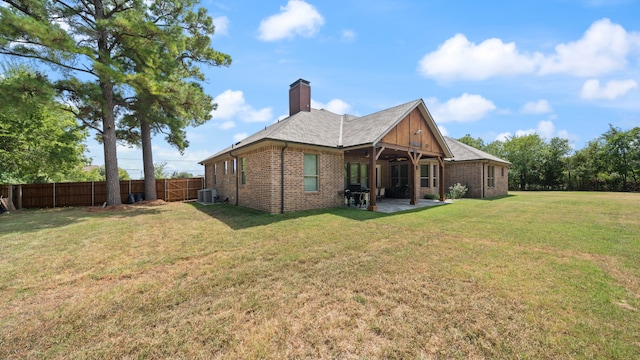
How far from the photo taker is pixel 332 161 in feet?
36.9

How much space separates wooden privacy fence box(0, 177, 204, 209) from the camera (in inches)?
537

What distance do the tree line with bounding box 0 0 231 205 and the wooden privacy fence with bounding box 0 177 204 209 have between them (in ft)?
4.48

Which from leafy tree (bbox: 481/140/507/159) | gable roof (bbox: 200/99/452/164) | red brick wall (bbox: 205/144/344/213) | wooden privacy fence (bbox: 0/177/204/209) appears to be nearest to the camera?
red brick wall (bbox: 205/144/344/213)

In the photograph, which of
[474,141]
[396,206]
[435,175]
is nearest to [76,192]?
[396,206]

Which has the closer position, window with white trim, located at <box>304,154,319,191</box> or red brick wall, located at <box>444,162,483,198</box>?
window with white trim, located at <box>304,154,319,191</box>

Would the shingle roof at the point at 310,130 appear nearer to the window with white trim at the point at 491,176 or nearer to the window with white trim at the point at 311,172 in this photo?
the window with white trim at the point at 311,172

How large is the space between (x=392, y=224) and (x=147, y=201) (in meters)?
15.9

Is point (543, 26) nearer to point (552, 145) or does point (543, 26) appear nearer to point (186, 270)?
point (186, 270)

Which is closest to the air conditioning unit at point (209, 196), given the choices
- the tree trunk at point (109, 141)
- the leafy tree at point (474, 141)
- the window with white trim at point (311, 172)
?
the tree trunk at point (109, 141)

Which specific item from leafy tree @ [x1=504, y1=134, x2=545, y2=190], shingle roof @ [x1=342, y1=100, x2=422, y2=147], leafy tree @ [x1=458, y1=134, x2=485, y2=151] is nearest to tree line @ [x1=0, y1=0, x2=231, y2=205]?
shingle roof @ [x1=342, y1=100, x2=422, y2=147]

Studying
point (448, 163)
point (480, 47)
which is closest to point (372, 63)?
point (480, 47)

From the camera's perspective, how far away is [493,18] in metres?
8.78

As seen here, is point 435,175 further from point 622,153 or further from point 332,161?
point 622,153

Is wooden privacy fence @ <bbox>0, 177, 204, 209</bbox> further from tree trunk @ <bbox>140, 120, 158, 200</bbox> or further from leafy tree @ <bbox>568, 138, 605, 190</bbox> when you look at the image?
leafy tree @ <bbox>568, 138, 605, 190</bbox>
